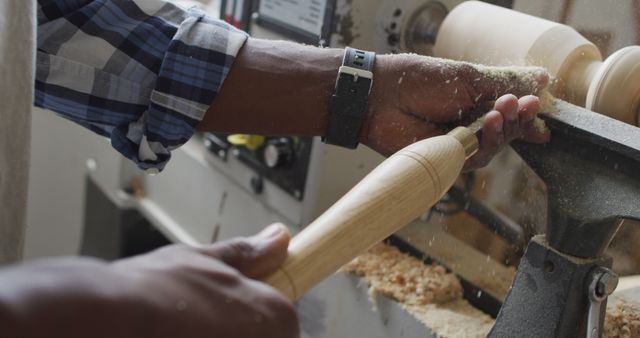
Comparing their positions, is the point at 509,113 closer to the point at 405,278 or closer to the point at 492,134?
the point at 492,134

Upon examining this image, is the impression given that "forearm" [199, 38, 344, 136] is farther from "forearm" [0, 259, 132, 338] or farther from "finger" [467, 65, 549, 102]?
"forearm" [0, 259, 132, 338]

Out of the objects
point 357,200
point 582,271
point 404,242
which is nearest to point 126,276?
point 357,200

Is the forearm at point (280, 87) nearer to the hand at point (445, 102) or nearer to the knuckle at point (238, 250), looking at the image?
the hand at point (445, 102)

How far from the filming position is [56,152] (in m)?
1.99

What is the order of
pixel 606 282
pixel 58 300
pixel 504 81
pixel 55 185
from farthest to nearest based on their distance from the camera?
pixel 55 185, pixel 504 81, pixel 606 282, pixel 58 300

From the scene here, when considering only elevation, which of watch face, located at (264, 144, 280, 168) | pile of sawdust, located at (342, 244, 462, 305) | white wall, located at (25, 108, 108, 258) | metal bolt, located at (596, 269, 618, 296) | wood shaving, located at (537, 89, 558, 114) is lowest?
white wall, located at (25, 108, 108, 258)

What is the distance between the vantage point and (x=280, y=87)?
82 centimetres

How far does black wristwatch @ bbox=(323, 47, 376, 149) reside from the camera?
786 millimetres

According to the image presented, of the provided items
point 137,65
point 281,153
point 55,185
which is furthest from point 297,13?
point 55,185

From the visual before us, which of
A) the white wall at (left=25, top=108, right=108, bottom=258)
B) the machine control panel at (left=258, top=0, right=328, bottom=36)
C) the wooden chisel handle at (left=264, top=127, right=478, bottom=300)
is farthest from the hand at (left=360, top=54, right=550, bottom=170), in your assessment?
the white wall at (left=25, top=108, right=108, bottom=258)

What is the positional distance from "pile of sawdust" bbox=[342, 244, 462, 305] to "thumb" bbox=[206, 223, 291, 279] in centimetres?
43

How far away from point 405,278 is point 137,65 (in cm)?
43

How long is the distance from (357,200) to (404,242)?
469 mm

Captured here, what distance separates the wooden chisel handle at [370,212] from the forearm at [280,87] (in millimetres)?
223
